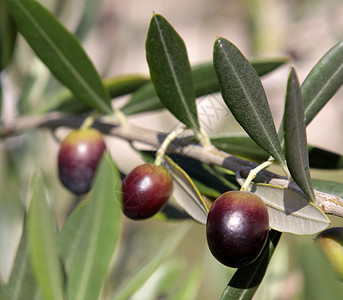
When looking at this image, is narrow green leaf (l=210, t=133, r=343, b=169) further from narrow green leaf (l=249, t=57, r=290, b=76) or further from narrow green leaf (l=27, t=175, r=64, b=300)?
narrow green leaf (l=27, t=175, r=64, b=300)

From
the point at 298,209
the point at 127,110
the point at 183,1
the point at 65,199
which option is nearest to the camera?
the point at 298,209

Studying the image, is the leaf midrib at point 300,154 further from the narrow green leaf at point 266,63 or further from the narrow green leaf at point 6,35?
the narrow green leaf at point 6,35

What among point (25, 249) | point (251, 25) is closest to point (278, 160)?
point (25, 249)

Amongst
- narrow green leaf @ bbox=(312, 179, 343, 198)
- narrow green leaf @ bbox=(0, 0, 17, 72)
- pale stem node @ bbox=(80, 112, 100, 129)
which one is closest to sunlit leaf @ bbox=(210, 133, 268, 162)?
narrow green leaf @ bbox=(312, 179, 343, 198)

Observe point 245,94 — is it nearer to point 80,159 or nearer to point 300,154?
point 300,154

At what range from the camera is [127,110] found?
848mm

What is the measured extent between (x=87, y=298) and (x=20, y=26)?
0.40 meters

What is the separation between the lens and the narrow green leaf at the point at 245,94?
470 millimetres

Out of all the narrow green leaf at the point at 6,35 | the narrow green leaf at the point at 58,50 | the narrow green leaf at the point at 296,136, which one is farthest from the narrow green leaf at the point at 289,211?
the narrow green leaf at the point at 6,35

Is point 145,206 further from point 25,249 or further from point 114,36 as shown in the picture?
point 114,36

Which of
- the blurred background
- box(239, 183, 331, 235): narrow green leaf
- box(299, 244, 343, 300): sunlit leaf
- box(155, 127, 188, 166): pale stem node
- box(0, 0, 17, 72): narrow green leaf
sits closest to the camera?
box(299, 244, 343, 300): sunlit leaf

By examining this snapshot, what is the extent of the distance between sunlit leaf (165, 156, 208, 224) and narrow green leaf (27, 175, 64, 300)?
0.58 ft

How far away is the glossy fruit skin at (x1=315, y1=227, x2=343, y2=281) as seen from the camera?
500 millimetres

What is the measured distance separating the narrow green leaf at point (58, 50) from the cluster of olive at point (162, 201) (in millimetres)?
65
